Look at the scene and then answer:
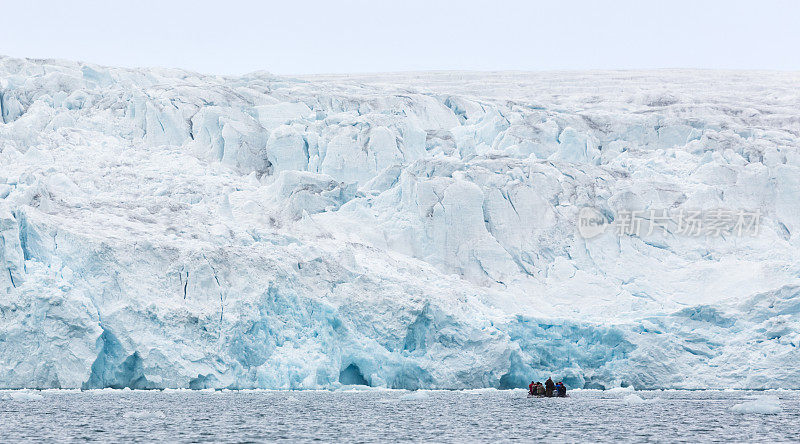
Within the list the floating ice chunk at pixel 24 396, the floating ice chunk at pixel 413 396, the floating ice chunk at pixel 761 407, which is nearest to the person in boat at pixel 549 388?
the floating ice chunk at pixel 413 396

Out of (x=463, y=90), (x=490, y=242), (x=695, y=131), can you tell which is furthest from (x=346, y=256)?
(x=463, y=90)

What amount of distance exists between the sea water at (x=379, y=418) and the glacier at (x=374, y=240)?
1.19 meters

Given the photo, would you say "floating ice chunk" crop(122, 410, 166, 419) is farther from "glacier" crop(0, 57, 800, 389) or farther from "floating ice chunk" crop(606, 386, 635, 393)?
"floating ice chunk" crop(606, 386, 635, 393)

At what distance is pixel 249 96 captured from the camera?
43.8 metres

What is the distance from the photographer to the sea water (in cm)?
1889

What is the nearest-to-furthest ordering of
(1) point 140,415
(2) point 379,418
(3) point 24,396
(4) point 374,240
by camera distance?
1. (1) point 140,415
2. (2) point 379,418
3. (3) point 24,396
4. (4) point 374,240

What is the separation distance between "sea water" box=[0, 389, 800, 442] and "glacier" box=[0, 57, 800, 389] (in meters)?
1.19

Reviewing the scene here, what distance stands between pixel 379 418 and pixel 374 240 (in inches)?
534

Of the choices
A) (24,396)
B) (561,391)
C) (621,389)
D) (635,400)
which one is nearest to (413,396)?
(561,391)

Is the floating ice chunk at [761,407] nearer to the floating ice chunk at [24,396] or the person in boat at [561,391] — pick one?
the person in boat at [561,391]

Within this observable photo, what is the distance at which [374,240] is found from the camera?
119 feet

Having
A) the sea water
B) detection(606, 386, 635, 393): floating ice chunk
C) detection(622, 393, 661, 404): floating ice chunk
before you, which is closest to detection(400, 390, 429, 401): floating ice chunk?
the sea water

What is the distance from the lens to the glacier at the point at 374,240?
98.1ft

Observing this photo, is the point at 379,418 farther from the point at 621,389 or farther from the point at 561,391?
the point at 621,389
